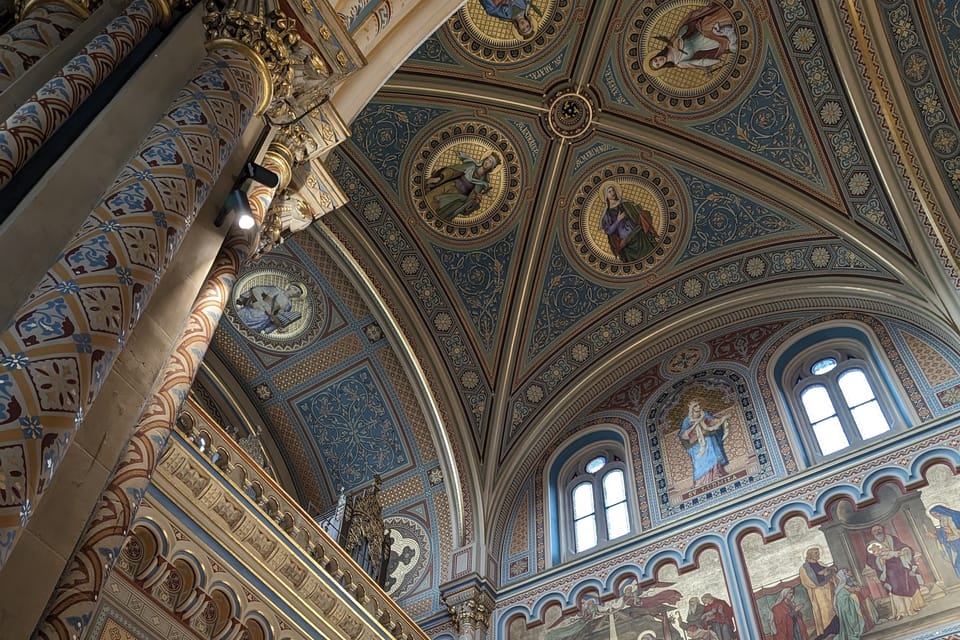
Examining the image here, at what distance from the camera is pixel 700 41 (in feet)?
37.7

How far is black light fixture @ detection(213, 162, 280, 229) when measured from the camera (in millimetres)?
4654

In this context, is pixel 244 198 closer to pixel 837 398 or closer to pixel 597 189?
pixel 837 398

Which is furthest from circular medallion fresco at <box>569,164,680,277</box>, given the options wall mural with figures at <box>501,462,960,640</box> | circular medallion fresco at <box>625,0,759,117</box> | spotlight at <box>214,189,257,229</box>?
spotlight at <box>214,189,257,229</box>

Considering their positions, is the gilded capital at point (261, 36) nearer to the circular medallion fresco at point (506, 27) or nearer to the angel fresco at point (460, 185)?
the circular medallion fresco at point (506, 27)

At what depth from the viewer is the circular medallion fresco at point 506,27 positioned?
1154 centimetres

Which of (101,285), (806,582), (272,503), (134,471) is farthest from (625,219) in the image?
(101,285)

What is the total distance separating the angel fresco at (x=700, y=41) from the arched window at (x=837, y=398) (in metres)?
4.28

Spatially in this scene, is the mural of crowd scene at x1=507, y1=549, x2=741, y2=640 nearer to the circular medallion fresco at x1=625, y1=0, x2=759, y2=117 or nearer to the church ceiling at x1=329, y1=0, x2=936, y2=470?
the church ceiling at x1=329, y1=0, x2=936, y2=470

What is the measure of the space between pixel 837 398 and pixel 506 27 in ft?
22.1

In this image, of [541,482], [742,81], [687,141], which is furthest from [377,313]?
[742,81]

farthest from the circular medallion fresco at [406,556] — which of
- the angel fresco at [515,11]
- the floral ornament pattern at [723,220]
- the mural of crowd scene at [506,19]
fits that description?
the angel fresco at [515,11]

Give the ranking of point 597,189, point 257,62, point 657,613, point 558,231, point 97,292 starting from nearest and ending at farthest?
point 97,292
point 257,62
point 657,613
point 597,189
point 558,231

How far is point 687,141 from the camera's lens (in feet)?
39.7

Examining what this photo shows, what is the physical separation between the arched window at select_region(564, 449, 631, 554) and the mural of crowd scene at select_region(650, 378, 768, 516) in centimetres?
66
